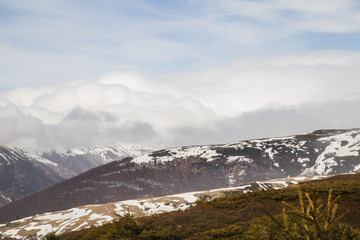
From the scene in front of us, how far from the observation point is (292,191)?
3203 cm

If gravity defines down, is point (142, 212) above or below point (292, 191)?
below

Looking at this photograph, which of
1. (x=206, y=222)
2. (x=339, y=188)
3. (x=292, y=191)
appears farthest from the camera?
(x=292, y=191)

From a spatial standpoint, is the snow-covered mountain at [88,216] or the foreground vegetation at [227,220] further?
the snow-covered mountain at [88,216]

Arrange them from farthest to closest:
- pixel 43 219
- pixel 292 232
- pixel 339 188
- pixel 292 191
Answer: pixel 43 219 < pixel 292 191 < pixel 339 188 < pixel 292 232

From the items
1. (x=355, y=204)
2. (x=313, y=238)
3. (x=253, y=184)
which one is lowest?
(x=253, y=184)

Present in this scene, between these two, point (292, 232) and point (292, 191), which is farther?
point (292, 191)

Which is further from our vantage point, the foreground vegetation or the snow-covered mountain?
the snow-covered mountain

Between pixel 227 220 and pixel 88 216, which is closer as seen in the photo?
pixel 227 220

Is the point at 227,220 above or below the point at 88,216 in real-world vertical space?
above

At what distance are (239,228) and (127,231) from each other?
7367 mm

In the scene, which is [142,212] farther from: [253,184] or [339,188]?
[339,188]

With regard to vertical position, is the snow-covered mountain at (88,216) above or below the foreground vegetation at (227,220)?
below

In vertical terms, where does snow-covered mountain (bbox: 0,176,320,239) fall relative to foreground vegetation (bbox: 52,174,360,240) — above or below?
below

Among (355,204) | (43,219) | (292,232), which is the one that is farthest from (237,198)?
(43,219)
